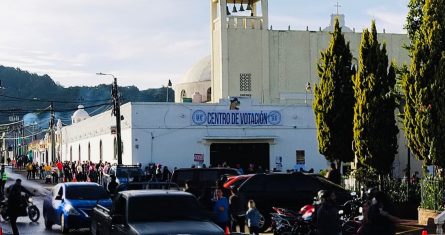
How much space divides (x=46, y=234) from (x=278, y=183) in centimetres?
698

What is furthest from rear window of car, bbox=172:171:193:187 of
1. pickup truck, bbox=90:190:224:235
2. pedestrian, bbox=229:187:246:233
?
pickup truck, bbox=90:190:224:235

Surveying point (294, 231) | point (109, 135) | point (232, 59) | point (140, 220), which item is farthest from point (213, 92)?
point (140, 220)

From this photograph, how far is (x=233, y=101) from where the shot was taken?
48.7m

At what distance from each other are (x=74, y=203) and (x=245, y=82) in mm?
38944

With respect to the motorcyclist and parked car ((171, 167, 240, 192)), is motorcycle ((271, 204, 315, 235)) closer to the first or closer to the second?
the motorcyclist

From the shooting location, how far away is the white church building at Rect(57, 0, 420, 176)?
47.7m

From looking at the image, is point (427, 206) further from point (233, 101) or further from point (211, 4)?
point (211, 4)

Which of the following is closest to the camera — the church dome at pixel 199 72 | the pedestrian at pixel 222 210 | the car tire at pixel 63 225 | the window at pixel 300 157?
the pedestrian at pixel 222 210

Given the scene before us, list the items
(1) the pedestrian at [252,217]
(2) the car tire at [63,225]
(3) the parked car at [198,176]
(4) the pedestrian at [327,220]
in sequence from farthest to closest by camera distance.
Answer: (3) the parked car at [198,176]
(2) the car tire at [63,225]
(1) the pedestrian at [252,217]
(4) the pedestrian at [327,220]

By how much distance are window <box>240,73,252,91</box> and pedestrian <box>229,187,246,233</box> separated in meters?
37.9

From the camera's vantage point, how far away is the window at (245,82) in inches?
2366

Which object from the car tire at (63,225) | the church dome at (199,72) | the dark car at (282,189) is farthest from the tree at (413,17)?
the church dome at (199,72)

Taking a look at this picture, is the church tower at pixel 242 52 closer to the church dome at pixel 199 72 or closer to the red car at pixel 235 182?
the church dome at pixel 199 72

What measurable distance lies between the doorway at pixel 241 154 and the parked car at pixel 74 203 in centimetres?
2510
